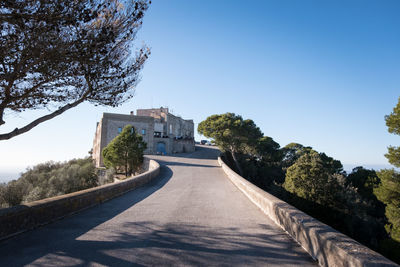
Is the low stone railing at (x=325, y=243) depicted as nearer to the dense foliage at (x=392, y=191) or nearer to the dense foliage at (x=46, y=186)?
the dense foliage at (x=392, y=191)

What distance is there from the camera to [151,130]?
159 ft

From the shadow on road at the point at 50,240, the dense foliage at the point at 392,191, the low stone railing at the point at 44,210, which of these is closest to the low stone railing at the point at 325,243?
the shadow on road at the point at 50,240

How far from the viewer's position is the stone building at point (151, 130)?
149 ft

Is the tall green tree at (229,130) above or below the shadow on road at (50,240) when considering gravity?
above

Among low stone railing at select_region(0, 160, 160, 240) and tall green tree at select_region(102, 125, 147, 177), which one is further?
tall green tree at select_region(102, 125, 147, 177)

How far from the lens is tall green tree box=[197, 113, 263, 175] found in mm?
43781

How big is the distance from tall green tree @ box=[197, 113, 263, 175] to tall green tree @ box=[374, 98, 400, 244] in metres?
23.5

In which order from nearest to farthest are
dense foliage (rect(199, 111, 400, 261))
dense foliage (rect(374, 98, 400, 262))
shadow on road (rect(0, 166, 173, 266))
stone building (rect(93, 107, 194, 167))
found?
shadow on road (rect(0, 166, 173, 266)) → dense foliage (rect(374, 98, 400, 262)) → dense foliage (rect(199, 111, 400, 261)) → stone building (rect(93, 107, 194, 167))

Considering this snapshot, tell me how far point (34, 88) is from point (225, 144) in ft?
123

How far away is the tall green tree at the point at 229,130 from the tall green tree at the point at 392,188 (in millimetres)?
23516

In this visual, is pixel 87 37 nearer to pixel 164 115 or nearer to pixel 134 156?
pixel 134 156

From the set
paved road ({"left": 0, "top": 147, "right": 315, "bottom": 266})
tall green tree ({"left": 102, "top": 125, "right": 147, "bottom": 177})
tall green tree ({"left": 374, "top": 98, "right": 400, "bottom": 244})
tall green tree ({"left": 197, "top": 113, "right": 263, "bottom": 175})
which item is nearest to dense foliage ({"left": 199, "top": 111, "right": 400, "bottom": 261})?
tall green tree ({"left": 374, "top": 98, "right": 400, "bottom": 244})

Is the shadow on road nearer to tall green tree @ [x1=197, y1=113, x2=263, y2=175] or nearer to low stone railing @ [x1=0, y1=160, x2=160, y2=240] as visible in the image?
low stone railing @ [x1=0, y1=160, x2=160, y2=240]

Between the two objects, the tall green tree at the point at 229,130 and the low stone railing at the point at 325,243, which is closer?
the low stone railing at the point at 325,243
